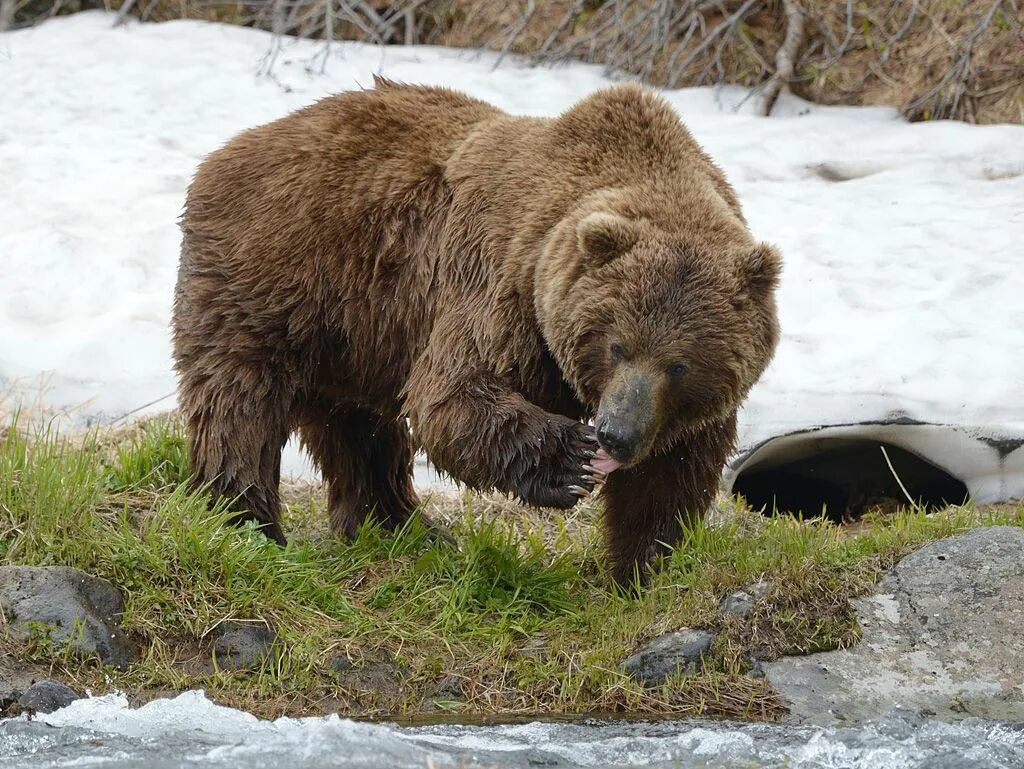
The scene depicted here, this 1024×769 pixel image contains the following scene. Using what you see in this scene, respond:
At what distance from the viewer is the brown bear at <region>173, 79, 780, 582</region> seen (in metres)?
5.38

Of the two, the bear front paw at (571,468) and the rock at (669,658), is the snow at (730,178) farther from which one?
the rock at (669,658)

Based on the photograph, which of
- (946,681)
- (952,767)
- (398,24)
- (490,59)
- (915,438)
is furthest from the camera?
(398,24)

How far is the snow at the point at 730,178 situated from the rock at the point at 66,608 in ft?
10.3

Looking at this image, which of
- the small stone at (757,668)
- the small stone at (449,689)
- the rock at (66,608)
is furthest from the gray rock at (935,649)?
the rock at (66,608)

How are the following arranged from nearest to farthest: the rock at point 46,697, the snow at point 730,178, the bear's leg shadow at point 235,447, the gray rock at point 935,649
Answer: the rock at point 46,697 → the gray rock at point 935,649 → the bear's leg shadow at point 235,447 → the snow at point 730,178

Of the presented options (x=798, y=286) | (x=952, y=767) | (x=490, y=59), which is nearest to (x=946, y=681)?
(x=952, y=767)

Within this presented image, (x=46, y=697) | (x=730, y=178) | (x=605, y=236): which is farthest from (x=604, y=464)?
(x=730, y=178)

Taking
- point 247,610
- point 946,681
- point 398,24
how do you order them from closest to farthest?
point 946,681, point 247,610, point 398,24

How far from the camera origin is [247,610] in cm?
543

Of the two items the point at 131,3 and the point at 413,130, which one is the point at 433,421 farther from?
the point at 131,3

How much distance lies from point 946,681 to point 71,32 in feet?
34.4

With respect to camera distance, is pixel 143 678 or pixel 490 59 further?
pixel 490 59

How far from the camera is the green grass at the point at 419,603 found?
5133 millimetres

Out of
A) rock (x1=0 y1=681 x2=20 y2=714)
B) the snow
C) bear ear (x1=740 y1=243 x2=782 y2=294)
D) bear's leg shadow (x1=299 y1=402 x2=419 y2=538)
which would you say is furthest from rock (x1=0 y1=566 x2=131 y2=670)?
the snow
